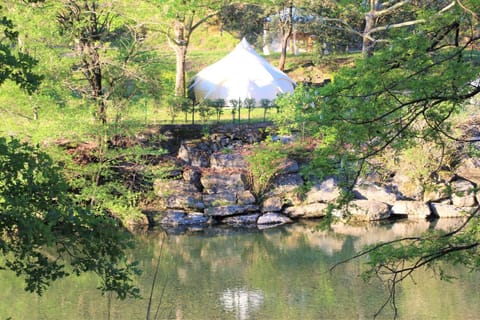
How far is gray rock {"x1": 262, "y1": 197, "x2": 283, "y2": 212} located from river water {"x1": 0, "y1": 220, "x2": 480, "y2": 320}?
1.33 meters

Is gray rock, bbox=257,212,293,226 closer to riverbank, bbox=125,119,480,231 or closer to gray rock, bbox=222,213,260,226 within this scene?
riverbank, bbox=125,119,480,231

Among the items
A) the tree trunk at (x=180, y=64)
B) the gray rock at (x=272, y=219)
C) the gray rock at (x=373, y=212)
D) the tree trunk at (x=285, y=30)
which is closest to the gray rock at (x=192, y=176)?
the gray rock at (x=272, y=219)

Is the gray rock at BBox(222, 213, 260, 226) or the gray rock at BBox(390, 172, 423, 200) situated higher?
the gray rock at BBox(390, 172, 423, 200)

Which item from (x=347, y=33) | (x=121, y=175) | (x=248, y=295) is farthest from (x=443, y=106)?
(x=347, y=33)

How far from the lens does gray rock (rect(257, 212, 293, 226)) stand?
17.1 m

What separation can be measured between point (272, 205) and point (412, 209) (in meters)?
3.11

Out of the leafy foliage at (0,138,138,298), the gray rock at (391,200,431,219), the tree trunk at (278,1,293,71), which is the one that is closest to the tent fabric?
the tree trunk at (278,1,293,71)

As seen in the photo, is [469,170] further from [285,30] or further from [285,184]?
[285,30]

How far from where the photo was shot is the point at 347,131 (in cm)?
707

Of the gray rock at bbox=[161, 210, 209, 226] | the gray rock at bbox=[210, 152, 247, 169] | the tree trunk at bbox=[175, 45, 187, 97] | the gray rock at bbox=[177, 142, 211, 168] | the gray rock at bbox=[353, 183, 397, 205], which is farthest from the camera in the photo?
the tree trunk at bbox=[175, 45, 187, 97]

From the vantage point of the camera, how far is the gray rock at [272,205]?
17547 millimetres

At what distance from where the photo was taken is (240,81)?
74.7 feet

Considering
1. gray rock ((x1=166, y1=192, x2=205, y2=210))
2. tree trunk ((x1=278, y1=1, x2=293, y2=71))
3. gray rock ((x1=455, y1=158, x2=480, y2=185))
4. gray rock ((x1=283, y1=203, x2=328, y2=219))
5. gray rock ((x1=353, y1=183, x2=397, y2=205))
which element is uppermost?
tree trunk ((x1=278, y1=1, x2=293, y2=71))

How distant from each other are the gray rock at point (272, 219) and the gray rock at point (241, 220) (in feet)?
0.43
